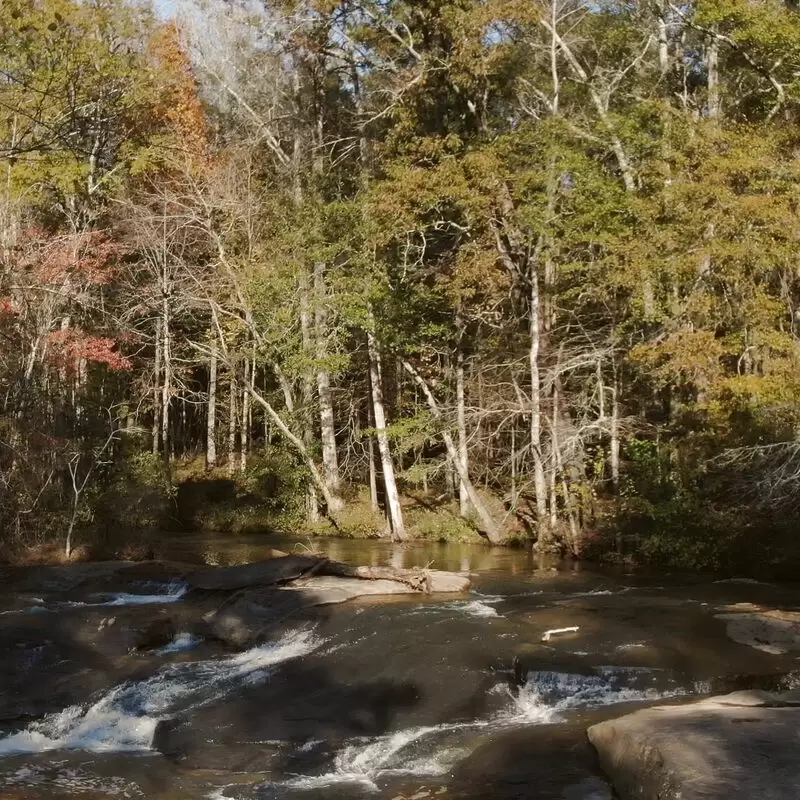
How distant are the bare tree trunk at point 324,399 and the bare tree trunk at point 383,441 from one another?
1.28m

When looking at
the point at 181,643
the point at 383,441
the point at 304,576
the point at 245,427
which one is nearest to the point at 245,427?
the point at 245,427

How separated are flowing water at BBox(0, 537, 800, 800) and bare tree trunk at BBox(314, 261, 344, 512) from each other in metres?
11.6

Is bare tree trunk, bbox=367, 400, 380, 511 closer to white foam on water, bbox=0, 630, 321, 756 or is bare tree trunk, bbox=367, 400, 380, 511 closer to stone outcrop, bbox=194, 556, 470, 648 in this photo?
stone outcrop, bbox=194, 556, 470, 648

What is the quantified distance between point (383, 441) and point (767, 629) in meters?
13.5

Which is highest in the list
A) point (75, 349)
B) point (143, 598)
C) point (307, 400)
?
point (75, 349)

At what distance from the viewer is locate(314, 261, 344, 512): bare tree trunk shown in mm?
24453

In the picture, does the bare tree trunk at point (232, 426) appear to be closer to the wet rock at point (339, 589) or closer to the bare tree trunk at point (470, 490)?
the bare tree trunk at point (470, 490)

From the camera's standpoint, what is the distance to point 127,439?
88.2 ft

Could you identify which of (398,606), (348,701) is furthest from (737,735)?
(398,606)

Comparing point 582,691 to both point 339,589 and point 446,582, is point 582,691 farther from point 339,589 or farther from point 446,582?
point 446,582

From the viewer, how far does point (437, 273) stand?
22.8 metres

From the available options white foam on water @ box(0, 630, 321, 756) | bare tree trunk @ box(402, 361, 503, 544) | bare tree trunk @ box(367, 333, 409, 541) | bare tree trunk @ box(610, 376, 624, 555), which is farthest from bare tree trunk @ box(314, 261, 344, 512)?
white foam on water @ box(0, 630, 321, 756)

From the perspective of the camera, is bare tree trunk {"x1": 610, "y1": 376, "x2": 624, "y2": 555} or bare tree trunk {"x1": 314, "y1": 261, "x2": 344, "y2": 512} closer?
bare tree trunk {"x1": 610, "y1": 376, "x2": 624, "y2": 555}

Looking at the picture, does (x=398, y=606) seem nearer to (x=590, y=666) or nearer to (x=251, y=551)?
(x=590, y=666)
